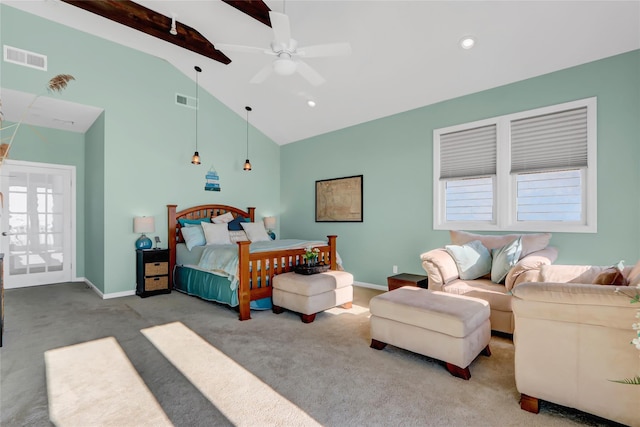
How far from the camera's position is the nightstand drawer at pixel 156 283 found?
15.2ft

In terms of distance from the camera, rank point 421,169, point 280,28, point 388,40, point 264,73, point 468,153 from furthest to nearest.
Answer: point 421,169 → point 468,153 → point 388,40 → point 264,73 → point 280,28

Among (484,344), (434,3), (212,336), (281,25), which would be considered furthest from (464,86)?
(212,336)

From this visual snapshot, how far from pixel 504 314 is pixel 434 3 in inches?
123

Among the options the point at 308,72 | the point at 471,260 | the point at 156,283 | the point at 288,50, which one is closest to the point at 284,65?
the point at 288,50

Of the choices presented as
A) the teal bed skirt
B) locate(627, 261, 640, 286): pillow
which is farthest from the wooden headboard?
locate(627, 261, 640, 286): pillow

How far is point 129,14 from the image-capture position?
3.89 meters

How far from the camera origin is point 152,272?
469 centimetres

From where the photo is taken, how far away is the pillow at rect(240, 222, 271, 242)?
5.43 metres

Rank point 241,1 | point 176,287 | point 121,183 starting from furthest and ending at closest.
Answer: point 176,287
point 121,183
point 241,1

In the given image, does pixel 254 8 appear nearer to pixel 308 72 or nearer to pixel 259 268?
pixel 308 72

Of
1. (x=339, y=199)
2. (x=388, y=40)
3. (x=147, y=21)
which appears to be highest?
(x=147, y=21)

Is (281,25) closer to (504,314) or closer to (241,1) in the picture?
(241,1)

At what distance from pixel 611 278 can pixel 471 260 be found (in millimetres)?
1510

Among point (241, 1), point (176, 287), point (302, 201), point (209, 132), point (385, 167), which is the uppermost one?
point (241, 1)
